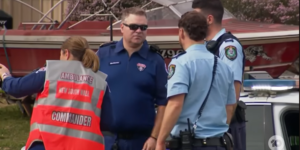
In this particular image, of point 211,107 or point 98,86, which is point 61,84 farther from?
point 211,107

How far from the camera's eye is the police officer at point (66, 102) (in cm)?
332

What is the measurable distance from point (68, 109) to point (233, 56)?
1.19 m

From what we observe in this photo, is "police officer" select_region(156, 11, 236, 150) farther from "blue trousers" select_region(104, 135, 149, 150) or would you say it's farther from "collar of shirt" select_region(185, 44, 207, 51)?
"blue trousers" select_region(104, 135, 149, 150)

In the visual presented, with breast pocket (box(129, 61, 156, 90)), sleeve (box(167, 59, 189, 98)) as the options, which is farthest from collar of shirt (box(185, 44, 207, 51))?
breast pocket (box(129, 61, 156, 90))

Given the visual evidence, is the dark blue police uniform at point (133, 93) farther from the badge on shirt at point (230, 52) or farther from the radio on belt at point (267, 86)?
the radio on belt at point (267, 86)

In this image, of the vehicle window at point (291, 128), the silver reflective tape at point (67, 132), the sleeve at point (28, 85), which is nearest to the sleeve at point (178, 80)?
the silver reflective tape at point (67, 132)

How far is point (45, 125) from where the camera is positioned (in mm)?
3314

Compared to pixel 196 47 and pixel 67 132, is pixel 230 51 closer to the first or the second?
pixel 196 47

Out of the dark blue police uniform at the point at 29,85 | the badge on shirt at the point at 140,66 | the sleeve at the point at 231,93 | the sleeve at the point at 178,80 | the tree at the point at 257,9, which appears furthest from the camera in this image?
the tree at the point at 257,9

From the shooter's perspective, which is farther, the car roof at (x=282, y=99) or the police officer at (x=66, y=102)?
the car roof at (x=282, y=99)

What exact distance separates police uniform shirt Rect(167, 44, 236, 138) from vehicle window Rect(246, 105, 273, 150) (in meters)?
1.01

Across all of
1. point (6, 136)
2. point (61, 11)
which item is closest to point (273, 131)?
→ point (6, 136)

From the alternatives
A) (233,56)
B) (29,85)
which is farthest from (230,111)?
(29,85)

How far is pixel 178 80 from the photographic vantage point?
3262 millimetres
